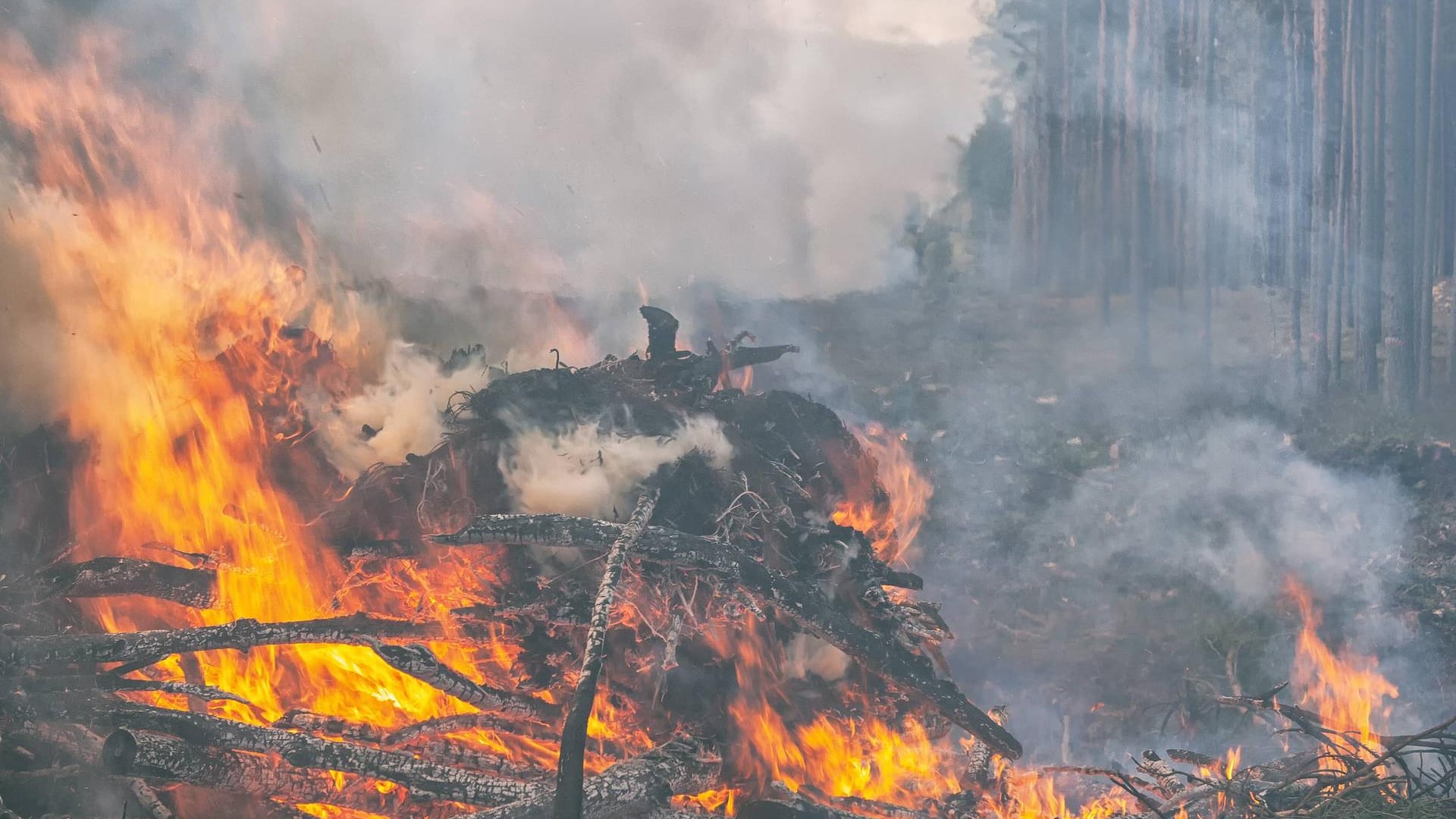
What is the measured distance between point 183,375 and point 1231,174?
12888 mm

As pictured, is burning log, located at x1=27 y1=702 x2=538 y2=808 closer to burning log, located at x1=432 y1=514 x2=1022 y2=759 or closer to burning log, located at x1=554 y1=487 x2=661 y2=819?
burning log, located at x1=554 y1=487 x2=661 y2=819

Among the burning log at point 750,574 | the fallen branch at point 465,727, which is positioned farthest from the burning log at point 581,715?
the fallen branch at point 465,727

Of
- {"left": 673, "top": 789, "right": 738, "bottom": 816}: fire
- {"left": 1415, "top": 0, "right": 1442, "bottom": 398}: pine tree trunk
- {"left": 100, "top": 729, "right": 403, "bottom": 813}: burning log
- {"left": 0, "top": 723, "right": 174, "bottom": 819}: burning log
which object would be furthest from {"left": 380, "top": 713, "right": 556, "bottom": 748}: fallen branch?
{"left": 1415, "top": 0, "right": 1442, "bottom": 398}: pine tree trunk

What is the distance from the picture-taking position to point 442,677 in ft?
14.7

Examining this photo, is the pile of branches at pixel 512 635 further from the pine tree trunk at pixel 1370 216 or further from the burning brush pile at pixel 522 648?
the pine tree trunk at pixel 1370 216

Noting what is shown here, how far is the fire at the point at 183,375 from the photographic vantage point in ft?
17.3

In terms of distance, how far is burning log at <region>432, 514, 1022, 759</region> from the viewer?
4867 mm

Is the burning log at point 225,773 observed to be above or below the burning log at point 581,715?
below

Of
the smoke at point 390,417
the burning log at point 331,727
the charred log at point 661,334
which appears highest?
the charred log at point 661,334

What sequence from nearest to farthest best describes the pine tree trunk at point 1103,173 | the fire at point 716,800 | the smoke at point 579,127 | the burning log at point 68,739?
the burning log at point 68,739, the fire at point 716,800, the smoke at point 579,127, the pine tree trunk at point 1103,173

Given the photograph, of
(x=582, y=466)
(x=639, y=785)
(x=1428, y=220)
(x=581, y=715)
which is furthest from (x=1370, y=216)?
(x=581, y=715)

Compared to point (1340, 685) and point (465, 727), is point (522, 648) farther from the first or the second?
point (1340, 685)

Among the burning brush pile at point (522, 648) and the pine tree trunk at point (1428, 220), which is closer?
the burning brush pile at point (522, 648)

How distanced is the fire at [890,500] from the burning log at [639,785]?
2.20 m
